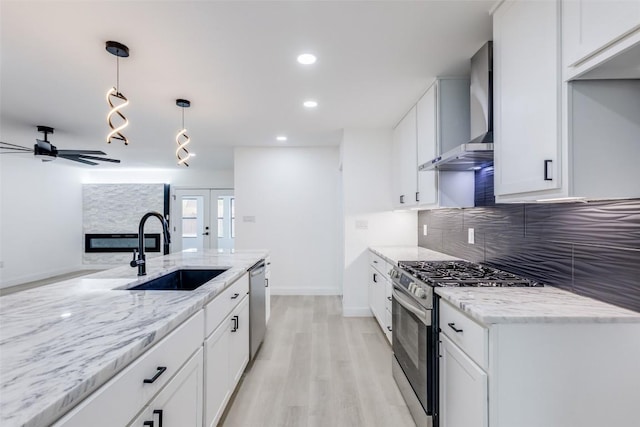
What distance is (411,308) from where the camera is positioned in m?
2.07

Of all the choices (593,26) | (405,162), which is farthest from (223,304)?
(405,162)

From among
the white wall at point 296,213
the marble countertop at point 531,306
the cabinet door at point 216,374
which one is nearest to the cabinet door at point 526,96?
the marble countertop at point 531,306

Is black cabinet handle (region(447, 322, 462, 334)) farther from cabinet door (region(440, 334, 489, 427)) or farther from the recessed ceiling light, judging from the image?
the recessed ceiling light

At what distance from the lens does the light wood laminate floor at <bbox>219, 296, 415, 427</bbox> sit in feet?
7.06

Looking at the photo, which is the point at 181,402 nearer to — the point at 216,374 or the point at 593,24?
the point at 216,374

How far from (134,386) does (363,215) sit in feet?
12.0

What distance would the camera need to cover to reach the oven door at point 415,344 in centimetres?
181

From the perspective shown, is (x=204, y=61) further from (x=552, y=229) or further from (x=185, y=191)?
(x=185, y=191)

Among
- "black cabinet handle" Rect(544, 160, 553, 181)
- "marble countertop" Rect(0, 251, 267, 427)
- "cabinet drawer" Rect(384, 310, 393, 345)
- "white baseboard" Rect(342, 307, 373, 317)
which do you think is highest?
"black cabinet handle" Rect(544, 160, 553, 181)

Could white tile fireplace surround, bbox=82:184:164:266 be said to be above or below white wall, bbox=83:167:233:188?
below

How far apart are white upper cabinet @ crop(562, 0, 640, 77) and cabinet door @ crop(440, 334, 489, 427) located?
129 cm

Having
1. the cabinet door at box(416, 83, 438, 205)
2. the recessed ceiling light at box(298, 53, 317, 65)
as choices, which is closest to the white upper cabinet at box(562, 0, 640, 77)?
the cabinet door at box(416, 83, 438, 205)

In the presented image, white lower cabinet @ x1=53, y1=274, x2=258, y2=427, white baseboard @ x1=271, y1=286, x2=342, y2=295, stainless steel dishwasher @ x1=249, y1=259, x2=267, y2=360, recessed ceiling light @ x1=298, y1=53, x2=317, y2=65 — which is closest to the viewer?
white lower cabinet @ x1=53, y1=274, x2=258, y2=427

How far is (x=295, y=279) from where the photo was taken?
5.57 m
